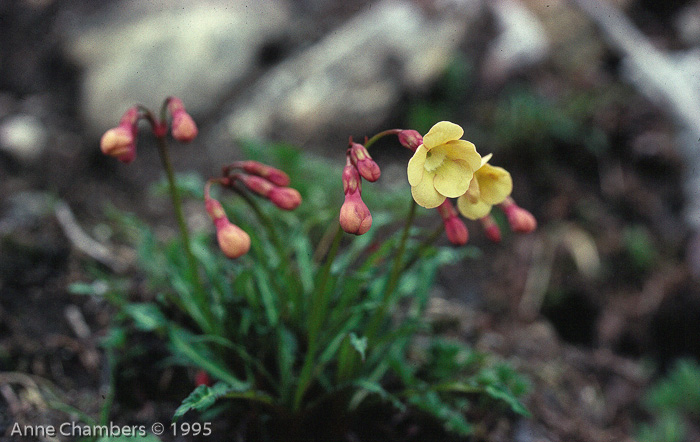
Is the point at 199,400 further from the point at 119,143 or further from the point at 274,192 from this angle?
the point at 119,143

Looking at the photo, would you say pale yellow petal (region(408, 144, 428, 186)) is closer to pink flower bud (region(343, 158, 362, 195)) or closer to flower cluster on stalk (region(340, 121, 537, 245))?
flower cluster on stalk (region(340, 121, 537, 245))

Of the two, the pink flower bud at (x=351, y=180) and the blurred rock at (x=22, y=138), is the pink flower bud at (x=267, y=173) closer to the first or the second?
the pink flower bud at (x=351, y=180)

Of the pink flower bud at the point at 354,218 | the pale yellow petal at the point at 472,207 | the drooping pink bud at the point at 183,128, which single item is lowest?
the pale yellow petal at the point at 472,207

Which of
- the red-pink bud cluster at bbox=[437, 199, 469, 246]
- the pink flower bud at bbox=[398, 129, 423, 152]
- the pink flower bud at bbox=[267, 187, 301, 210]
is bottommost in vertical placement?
the red-pink bud cluster at bbox=[437, 199, 469, 246]

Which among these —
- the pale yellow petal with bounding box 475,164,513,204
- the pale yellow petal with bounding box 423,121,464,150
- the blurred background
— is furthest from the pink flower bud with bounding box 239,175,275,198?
the blurred background

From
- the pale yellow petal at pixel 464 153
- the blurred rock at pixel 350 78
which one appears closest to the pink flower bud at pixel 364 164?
the pale yellow petal at pixel 464 153

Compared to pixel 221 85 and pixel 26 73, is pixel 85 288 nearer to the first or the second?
pixel 221 85
